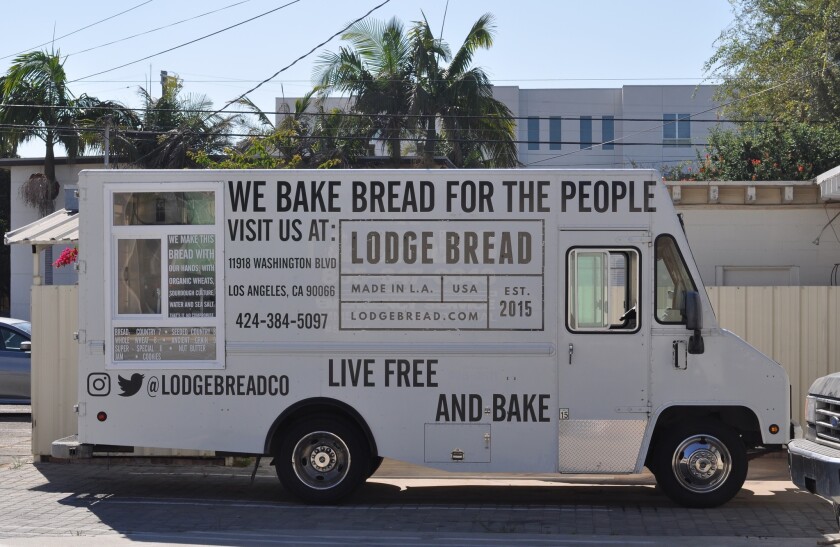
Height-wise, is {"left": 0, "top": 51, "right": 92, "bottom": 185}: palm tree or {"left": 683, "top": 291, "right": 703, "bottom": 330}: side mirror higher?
{"left": 0, "top": 51, "right": 92, "bottom": 185}: palm tree

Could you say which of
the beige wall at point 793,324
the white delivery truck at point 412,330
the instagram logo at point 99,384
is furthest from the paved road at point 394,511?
the beige wall at point 793,324

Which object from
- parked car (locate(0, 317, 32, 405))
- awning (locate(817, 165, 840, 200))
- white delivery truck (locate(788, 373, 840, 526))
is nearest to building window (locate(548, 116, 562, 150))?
awning (locate(817, 165, 840, 200))

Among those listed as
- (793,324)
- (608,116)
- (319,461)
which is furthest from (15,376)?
(608,116)

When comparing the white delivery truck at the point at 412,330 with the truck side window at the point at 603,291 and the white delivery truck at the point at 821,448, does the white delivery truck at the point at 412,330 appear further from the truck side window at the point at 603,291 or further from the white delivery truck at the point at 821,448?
the white delivery truck at the point at 821,448

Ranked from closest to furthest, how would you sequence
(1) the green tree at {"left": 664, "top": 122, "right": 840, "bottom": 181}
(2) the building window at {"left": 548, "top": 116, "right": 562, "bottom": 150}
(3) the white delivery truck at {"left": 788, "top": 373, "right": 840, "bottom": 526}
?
1. (3) the white delivery truck at {"left": 788, "top": 373, "right": 840, "bottom": 526}
2. (1) the green tree at {"left": 664, "top": 122, "right": 840, "bottom": 181}
3. (2) the building window at {"left": 548, "top": 116, "right": 562, "bottom": 150}

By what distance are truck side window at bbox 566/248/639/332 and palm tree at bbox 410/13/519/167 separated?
1669 centimetres

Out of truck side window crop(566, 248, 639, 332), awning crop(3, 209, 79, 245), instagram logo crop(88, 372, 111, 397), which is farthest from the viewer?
awning crop(3, 209, 79, 245)

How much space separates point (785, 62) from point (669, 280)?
20131 millimetres

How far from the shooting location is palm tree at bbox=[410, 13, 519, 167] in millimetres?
25719

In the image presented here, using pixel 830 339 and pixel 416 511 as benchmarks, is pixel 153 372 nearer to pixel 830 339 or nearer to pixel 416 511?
pixel 416 511

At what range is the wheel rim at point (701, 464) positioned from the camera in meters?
8.96

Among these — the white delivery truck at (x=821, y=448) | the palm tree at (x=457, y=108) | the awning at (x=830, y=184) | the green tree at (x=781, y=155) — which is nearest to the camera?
the white delivery truck at (x=821, y=448)

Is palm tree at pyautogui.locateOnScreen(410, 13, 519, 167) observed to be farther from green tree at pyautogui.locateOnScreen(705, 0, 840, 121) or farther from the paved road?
the paved road

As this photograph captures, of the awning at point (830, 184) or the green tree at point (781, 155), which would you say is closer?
the awning at point (830, 184)
